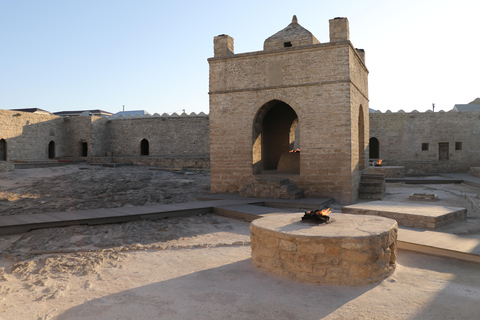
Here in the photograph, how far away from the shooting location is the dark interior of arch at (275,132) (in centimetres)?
1428

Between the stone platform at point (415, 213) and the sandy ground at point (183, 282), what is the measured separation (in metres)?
0.30

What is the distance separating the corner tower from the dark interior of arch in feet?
7.43

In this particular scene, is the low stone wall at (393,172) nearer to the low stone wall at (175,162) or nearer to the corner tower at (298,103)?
the corner tower at (298,103)

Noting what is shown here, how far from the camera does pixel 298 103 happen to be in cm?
1067

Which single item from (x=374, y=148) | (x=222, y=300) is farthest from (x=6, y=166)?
(x=374, y=148)

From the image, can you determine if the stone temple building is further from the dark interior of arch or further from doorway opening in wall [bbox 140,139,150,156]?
doorway opening in wall [bbox 140,139,150,156]

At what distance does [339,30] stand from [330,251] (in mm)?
7952

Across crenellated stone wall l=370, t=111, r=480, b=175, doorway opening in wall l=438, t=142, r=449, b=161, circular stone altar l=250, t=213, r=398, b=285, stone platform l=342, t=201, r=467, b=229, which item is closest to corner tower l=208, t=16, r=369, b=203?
stone platform l=342, t=201, r=467, b=229

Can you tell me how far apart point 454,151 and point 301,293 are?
75.6 ft

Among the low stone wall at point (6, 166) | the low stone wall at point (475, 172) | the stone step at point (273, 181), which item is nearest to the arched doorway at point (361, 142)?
the stone step at point (273, 181)

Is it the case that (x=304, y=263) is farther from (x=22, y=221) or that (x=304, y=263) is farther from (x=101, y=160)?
(x=101, y=160)

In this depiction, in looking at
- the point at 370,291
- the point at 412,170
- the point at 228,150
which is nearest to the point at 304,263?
the point at 370,291

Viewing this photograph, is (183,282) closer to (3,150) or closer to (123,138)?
(3,150)

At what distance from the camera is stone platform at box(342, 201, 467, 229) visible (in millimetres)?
6613
